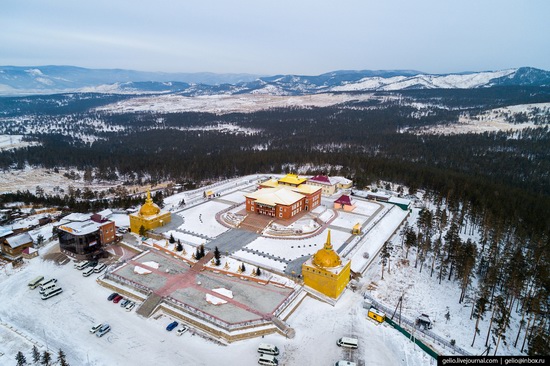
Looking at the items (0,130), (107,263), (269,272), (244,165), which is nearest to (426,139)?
(244,165)

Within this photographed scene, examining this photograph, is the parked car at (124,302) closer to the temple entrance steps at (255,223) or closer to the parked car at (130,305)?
the parked car at (130,305)

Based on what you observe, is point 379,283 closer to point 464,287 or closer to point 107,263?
point 464,287

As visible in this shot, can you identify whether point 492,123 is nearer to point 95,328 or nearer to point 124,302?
point 124,302

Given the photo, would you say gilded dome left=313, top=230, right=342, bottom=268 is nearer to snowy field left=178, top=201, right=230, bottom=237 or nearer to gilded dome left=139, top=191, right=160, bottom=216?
snowy field left=178, top=201, right=230, bottom=237

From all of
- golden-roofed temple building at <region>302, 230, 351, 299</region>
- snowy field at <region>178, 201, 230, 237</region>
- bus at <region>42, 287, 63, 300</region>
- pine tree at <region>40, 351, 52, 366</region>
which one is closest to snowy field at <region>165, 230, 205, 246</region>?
snowy field at <region>178, 201, 230, 237</region>

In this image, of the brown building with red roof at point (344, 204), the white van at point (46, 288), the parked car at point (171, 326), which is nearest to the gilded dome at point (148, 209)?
the white van at point (46, 288)
